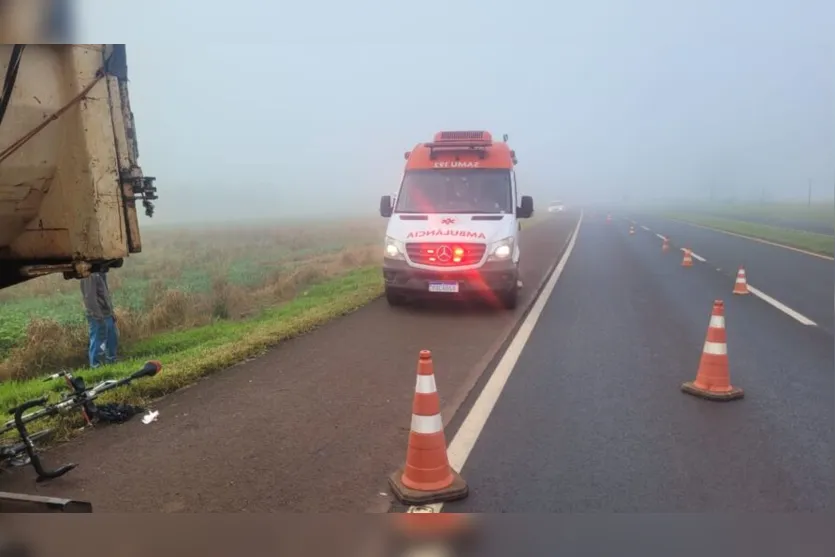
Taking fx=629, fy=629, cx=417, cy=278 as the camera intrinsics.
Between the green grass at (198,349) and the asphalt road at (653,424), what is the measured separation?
3048 millimetres

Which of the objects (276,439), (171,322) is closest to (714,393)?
(276,439)

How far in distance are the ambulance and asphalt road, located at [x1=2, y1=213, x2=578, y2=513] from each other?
2025 mm

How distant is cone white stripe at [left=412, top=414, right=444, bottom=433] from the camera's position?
3.89 metres

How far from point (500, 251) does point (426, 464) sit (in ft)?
20.5

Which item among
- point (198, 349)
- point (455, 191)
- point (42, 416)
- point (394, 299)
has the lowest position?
point (198, 349)

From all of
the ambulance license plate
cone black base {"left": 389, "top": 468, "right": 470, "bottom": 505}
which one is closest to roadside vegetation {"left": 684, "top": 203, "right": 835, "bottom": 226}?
the ambulance license plate

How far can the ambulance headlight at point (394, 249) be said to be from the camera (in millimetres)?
9898

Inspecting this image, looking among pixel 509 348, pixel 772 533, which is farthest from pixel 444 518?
pixel 509 348

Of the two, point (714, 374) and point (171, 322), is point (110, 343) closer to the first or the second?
point (171, 322)

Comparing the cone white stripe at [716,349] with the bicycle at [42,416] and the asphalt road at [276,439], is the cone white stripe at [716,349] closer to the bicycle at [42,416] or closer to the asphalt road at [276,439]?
the asphalt road at [276,439]

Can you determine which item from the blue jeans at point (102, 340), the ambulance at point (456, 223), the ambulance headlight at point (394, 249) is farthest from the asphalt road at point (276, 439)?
the ambulance headlight at point (394, 249)

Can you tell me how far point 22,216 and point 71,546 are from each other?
1438mm

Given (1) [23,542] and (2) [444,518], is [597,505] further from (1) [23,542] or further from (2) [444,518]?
(1) [23,542]

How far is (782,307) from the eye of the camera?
10.6 m
